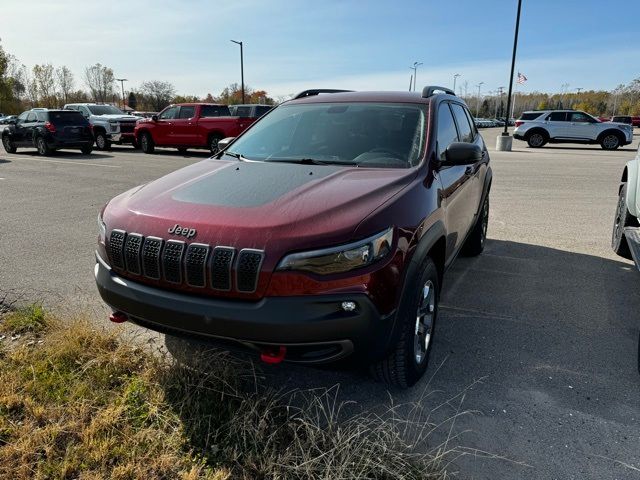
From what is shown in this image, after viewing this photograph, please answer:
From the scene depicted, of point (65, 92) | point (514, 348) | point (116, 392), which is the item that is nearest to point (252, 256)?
point (116, 392)

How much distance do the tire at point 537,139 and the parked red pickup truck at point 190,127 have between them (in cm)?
1516

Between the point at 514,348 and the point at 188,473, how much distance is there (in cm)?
234

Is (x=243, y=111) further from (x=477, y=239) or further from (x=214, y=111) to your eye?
(x=477, y=239)

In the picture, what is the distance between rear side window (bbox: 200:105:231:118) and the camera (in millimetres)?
17672

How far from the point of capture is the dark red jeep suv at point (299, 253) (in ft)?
7.27

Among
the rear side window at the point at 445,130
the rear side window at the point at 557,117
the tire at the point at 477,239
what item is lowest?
the tire at the point at 477,239

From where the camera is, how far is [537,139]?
24.6 meters

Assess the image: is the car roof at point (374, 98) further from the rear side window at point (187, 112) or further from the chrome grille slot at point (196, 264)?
the rear side window at point (187, 112)

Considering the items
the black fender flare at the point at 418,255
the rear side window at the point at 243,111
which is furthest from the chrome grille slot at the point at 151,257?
the rear side window at the point at 243,111

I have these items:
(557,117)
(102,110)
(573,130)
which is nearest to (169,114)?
(102,110)

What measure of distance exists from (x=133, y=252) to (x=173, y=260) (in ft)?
0.97

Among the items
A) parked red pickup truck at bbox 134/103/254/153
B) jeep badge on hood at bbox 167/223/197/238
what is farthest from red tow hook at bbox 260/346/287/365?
parked red pickup truck at bbox 134/103/254/153

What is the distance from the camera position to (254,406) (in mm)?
2496

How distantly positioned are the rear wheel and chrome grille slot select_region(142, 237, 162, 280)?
998 inches
